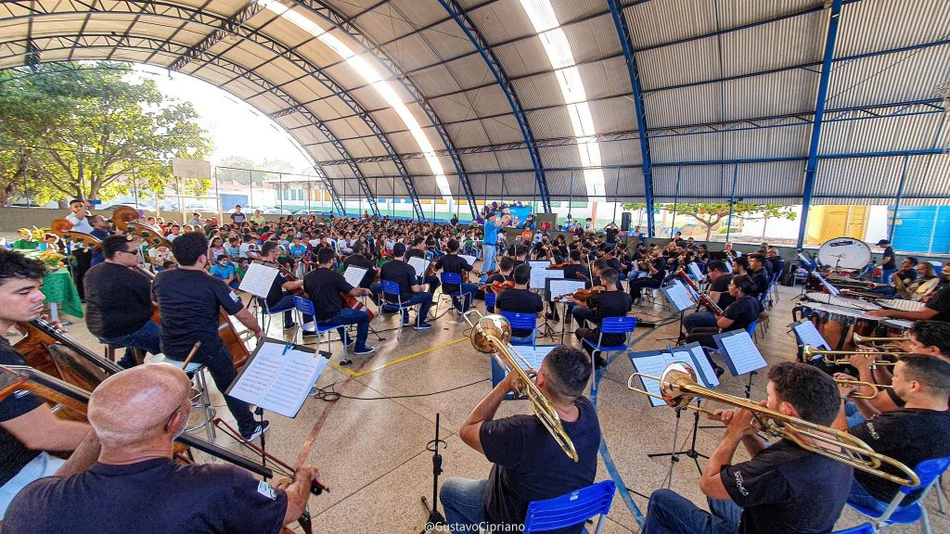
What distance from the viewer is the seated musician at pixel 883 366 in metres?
2.92

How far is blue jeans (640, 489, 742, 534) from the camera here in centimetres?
219

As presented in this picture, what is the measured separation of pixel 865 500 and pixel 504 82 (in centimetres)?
1781

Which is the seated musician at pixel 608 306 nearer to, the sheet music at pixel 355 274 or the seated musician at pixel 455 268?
the seated musician at pixel 455 268

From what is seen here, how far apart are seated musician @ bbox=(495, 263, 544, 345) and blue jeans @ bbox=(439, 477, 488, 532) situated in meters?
2.92

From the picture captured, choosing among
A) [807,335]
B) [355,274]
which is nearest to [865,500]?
[807,335]

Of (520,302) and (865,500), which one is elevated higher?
(520,302)

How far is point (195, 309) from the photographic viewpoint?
Result: 3.43 metres

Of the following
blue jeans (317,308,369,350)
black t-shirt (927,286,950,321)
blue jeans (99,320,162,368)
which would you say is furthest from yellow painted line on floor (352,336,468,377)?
black t-shirt (927,286,950,321)

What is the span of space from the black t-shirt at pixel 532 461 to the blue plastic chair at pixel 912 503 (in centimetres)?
204

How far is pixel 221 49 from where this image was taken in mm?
21281

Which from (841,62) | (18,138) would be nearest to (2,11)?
(18,138)

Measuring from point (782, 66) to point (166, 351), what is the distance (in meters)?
17.8

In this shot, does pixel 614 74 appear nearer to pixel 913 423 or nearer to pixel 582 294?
pixel 582 294

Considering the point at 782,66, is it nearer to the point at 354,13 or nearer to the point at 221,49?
the point at 354,13
